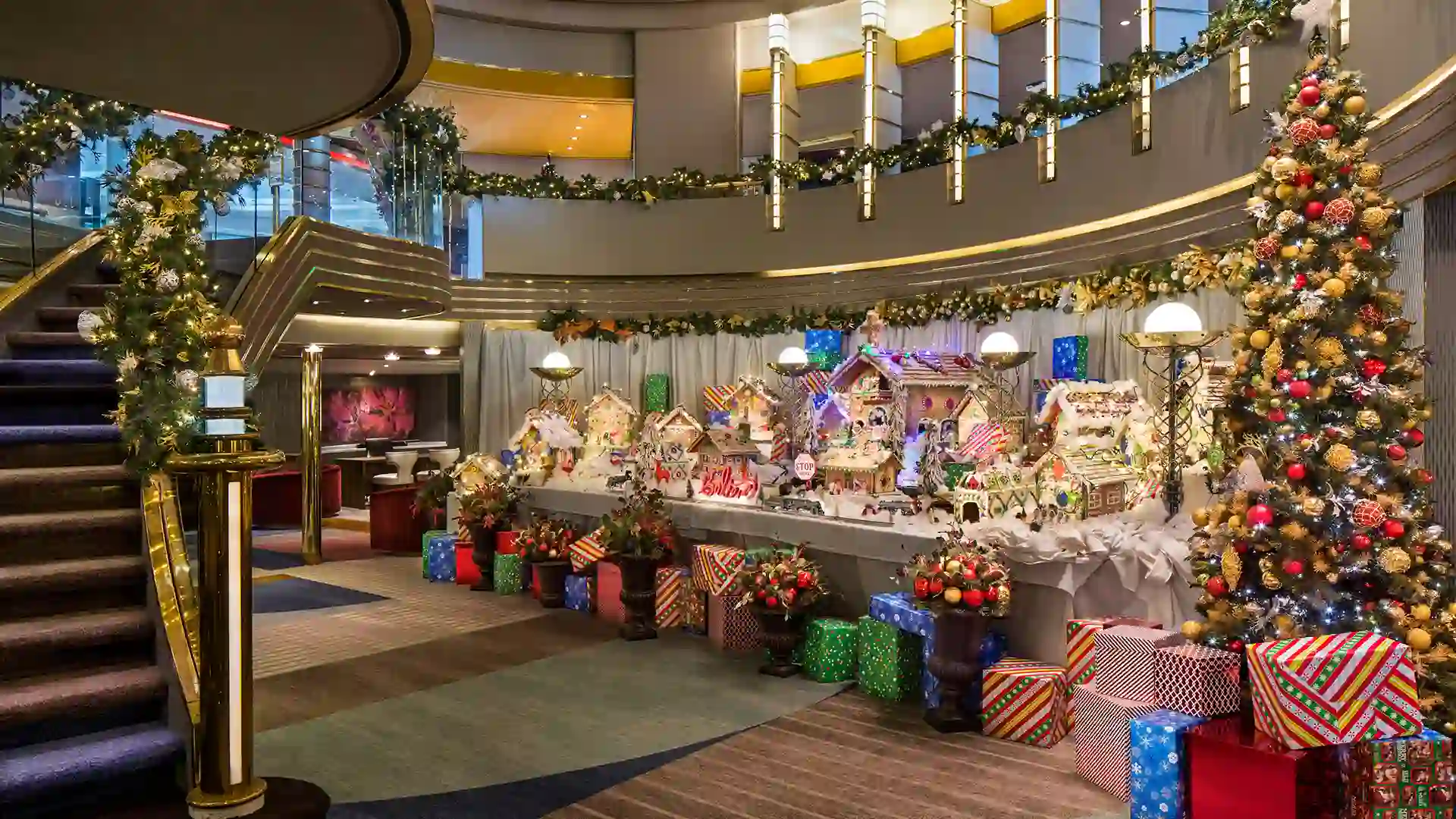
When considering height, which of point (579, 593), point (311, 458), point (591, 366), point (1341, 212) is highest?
point (1341, 212)

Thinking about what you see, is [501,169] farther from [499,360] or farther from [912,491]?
[912,491]

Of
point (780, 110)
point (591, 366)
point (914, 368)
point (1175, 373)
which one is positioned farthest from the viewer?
point (591, 366)

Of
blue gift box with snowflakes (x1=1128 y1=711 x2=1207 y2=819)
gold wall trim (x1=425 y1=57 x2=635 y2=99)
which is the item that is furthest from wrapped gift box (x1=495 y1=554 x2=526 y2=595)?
gold wall trim (x1=425 y1=57 x2=635 y2=99)

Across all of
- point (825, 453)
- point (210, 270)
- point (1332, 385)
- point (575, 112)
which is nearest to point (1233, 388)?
point (1332, 385)

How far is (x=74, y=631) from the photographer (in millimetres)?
4051

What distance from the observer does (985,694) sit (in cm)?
488

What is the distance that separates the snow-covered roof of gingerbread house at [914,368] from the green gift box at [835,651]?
1677mm

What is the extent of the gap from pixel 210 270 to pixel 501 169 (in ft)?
29.3

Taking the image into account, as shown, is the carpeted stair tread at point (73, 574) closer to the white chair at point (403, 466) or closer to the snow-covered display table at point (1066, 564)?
the snow-covered display table at point (1066, 564)

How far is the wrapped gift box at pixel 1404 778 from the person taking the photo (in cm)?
339

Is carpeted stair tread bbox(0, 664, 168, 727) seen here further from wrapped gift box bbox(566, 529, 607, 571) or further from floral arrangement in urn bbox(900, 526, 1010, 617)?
wrapped gift box bbox(566, 529, 607, 571)

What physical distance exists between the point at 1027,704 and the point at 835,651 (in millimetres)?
1370

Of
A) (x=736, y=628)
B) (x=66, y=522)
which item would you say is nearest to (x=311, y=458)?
(x=736, y=628)

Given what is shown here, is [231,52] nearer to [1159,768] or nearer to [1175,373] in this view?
[1159,768]
